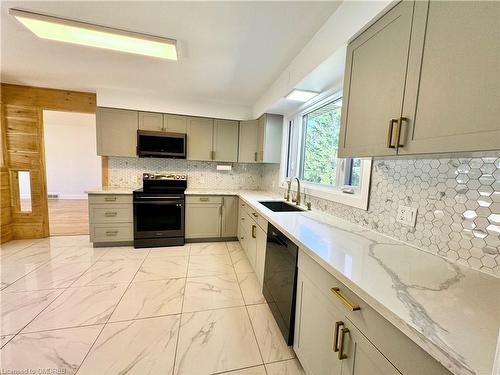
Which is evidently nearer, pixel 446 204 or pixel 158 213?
pixel 446 204

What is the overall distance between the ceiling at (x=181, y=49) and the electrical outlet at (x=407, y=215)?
4.62 feet

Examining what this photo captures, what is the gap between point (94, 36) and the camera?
187 cm

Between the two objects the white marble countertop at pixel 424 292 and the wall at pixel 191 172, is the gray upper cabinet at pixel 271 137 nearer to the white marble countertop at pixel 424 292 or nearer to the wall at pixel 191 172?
the wall at pixel 191 172

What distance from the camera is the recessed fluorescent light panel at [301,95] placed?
7.35 ft

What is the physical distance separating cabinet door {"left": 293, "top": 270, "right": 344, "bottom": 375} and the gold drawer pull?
0.09 meters

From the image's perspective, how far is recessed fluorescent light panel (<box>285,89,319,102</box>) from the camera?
88.2 inches

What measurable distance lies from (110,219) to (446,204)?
3755mm

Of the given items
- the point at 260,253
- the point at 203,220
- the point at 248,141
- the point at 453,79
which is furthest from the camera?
the point at 248,141

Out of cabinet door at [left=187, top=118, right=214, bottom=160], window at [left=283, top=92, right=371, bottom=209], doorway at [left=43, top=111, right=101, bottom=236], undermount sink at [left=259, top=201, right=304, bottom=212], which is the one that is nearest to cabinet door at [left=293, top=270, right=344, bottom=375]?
window at [left=283, top=92, right=371, bottom=209]

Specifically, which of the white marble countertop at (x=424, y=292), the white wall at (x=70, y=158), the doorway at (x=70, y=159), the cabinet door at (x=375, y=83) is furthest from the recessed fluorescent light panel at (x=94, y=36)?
the white wall at (x=70, y=158)

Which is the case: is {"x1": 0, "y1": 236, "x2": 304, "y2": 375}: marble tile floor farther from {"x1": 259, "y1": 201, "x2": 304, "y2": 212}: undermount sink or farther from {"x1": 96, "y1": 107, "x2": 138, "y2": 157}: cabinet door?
{"x1": 96, "y1": 107, "x2": 138, "y2": 157}: cabinet door

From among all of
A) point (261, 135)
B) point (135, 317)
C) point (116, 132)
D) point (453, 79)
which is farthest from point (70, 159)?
point (453, 79)

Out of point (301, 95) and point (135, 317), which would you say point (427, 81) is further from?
point (135, 317)

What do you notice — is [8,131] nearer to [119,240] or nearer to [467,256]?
[119,240]
